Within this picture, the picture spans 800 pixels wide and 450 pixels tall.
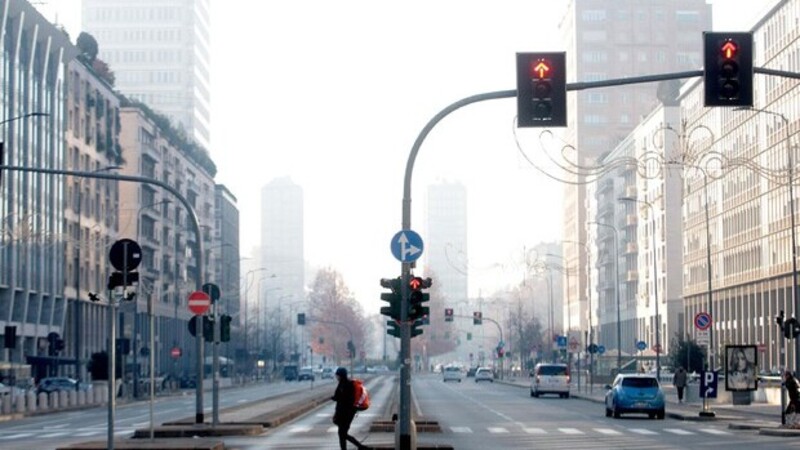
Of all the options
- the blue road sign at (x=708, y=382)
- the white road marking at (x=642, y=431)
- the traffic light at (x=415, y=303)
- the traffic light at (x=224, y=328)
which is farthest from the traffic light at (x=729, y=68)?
the blue road sign at (x=708, y=382)

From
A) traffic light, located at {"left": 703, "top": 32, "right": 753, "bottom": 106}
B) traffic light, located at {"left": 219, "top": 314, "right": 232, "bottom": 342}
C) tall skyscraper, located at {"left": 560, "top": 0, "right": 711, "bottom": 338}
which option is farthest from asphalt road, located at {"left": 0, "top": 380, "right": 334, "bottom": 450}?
tall skyscraper, located at {"left": 560, "top": 0, "right": 711, "bottom": 338}

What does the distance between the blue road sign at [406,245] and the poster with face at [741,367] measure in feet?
84.8

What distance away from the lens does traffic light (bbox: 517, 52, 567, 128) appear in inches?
915

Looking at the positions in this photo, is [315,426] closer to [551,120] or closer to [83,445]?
[83,445]

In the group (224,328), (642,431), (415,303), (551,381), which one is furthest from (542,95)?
(551,381)

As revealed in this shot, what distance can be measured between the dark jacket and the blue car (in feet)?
75.4

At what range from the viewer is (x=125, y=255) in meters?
24.6

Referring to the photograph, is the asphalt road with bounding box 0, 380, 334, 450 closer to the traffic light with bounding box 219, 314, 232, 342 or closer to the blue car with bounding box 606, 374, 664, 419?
the traffic light with bounding box 219, 314, 232, 342

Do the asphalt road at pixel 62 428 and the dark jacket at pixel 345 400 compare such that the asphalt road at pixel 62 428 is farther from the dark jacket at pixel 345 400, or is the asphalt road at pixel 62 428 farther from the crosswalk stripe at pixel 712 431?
the crosswalk stripe at pixel 712 431

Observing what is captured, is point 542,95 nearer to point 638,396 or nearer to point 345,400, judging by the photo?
point 345,400

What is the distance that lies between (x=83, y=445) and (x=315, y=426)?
14.6 meters

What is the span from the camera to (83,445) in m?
31.7

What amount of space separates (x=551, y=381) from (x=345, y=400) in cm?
5055

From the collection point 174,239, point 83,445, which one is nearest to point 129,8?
point 174,239
